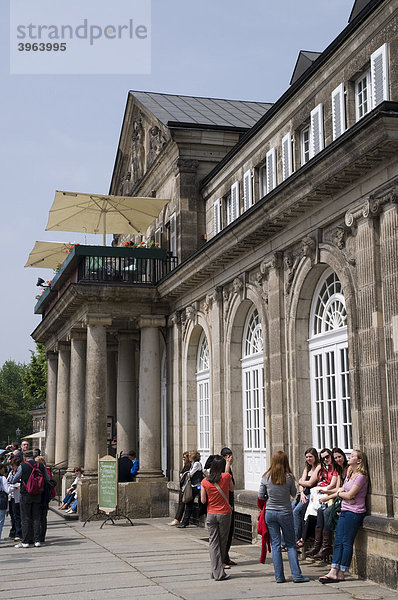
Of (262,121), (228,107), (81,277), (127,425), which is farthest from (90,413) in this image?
(228,107)

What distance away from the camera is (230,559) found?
12.9 m

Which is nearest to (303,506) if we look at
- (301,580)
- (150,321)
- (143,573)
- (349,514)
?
(349,514)

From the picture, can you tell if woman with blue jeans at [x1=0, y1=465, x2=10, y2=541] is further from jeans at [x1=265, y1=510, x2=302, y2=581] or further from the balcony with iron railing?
jeans at [x1=265, y1=510, x2=302, y2=581]

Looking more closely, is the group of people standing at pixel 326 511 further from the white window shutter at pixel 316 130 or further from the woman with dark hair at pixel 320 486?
the white window shutter at pixel 316 130

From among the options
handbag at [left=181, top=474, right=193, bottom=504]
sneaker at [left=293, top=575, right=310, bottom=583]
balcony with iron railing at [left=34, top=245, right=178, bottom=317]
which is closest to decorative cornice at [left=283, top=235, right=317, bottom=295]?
sneaker at [left=293, top=575, right=310, bottom=583]

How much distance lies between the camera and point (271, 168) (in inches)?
671

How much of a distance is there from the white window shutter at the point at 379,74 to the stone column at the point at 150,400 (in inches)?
440

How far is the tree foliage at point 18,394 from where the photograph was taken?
5253 cm

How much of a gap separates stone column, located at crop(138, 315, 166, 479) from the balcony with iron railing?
1.18m

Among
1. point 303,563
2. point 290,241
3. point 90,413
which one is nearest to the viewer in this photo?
point 303,563

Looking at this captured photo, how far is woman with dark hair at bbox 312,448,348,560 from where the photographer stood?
11547 millimetres

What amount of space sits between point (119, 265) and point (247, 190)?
499cm

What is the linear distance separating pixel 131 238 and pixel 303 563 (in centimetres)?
1848

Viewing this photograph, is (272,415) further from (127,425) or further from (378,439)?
(127,425)
